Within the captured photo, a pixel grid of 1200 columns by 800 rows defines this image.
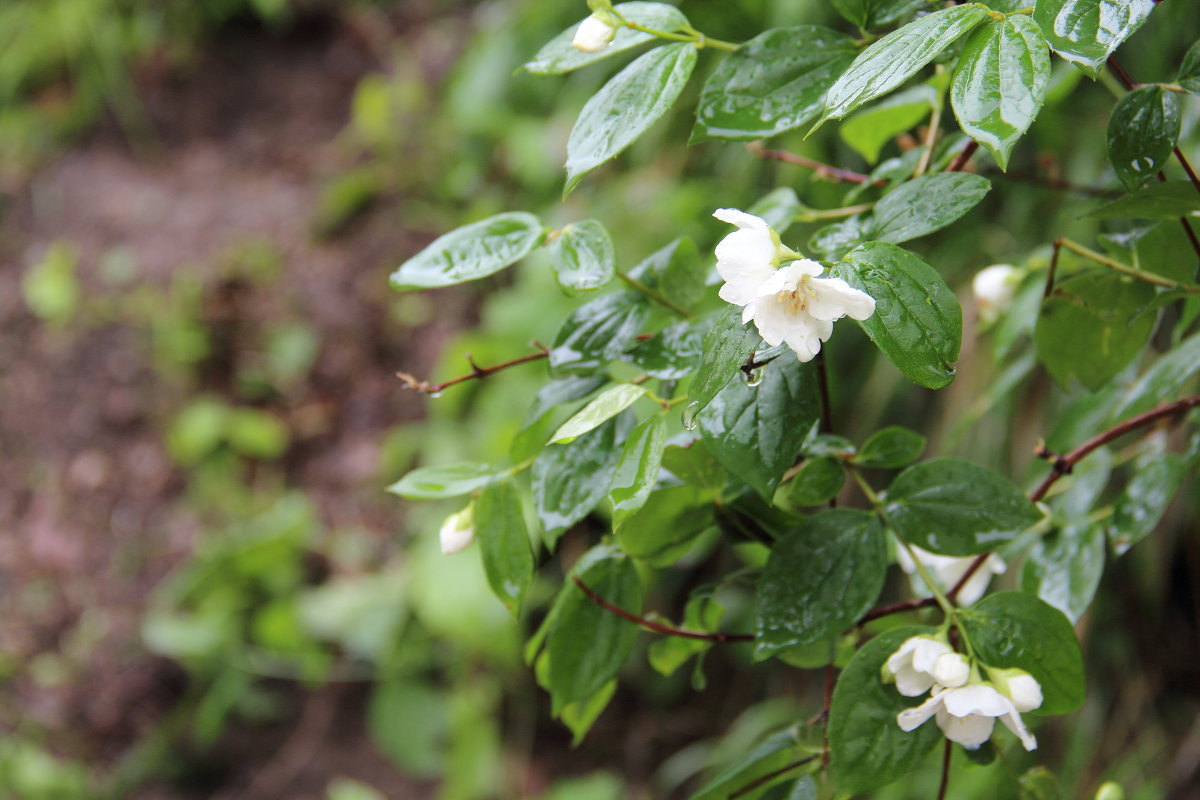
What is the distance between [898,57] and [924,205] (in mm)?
84

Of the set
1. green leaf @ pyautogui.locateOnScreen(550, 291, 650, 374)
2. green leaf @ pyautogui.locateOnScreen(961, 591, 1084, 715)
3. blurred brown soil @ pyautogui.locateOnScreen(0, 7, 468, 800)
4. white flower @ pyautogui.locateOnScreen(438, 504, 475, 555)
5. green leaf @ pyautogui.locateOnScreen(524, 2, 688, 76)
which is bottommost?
blurred brown soil @ pyautogui.locateOnScreen(0, 7, 468, 800)

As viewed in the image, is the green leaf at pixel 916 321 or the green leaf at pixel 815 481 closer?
the green leaf at pixel 916 321

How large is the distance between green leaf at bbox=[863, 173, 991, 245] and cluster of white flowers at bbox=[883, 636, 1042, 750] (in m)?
0.18

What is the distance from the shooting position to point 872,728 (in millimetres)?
431

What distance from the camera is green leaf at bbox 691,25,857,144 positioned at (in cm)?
44

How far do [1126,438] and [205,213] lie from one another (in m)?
2.47

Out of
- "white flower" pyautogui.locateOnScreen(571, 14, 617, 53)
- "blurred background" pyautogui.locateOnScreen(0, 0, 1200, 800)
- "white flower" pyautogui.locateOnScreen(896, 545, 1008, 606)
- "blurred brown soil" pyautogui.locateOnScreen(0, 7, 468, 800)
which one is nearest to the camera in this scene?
"white flower" pyautogui.locateOnScreen(571, 14, 617, 53)

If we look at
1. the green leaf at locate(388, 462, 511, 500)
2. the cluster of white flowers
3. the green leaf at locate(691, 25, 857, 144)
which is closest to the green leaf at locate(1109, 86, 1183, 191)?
the green leaf at locate(691, 25, 857, 144)

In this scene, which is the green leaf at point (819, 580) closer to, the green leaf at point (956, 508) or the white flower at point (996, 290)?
the green leaf at point (956, 508)

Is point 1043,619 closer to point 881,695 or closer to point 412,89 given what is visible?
point 881,695

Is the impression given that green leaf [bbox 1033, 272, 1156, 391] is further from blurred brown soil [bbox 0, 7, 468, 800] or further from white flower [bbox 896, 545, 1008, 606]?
blurred brown soil [bbox 0, 7, 468, 800]

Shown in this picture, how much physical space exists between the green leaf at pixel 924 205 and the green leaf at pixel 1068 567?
10.0 inches

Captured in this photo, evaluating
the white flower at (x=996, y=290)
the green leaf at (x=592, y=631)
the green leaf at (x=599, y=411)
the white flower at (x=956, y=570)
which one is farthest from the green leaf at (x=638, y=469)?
the white flower at (x=996, y=290)

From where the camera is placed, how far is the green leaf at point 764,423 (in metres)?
0.41
